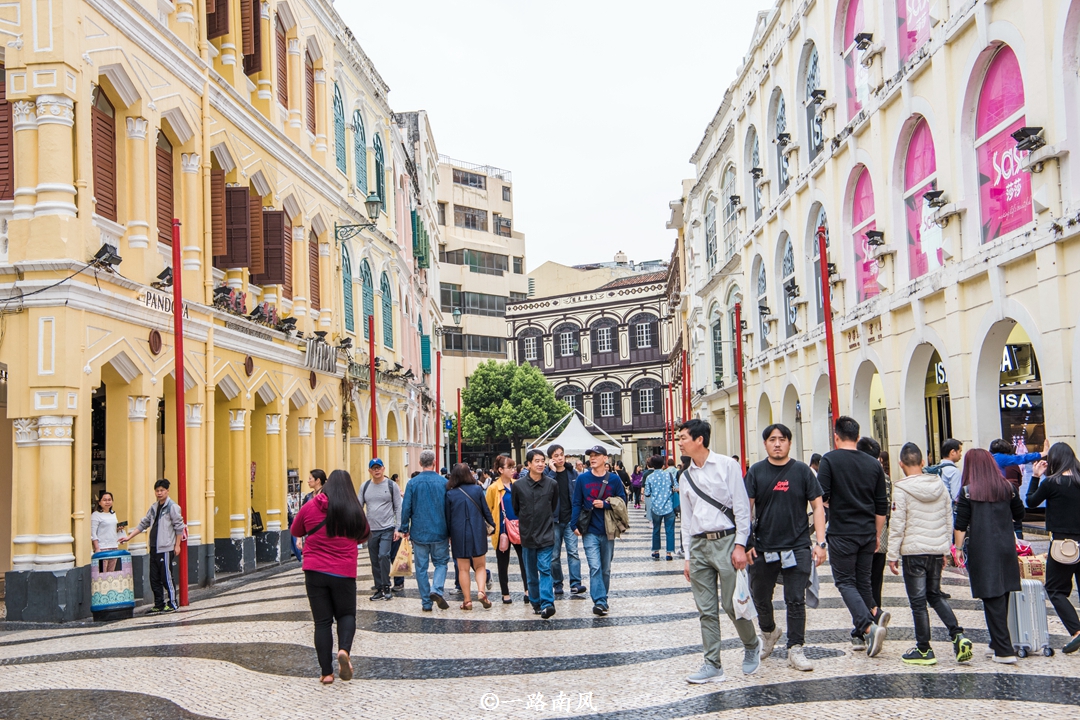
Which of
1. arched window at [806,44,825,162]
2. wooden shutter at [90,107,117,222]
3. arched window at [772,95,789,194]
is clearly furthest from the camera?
arched window at [772,95,789,194]

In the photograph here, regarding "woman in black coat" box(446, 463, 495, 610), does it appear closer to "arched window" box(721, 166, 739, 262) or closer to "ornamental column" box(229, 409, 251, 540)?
"ornamental column" box(229, 409, 251, 540)

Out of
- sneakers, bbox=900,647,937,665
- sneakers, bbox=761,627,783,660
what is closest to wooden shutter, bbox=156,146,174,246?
sneakers, bbox=761,627,783,660

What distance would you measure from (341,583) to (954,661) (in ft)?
15.2

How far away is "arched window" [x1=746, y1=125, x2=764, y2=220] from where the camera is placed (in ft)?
96.3

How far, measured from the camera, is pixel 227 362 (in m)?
17.6

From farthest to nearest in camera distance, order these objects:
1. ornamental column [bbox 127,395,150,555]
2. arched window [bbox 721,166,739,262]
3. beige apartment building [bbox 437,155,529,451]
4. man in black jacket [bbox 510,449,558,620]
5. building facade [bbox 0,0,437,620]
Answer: beige apartment building [bbox 437,155,529,451]
arched window [bbox 721,166,739,262]
ornamental column [bbox 127,395,150,555]
building facade [bbox 0,0,437,620]
man in black jacket [bbox 510,449,558,620]

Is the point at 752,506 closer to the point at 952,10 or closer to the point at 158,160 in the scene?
the point at 952,10

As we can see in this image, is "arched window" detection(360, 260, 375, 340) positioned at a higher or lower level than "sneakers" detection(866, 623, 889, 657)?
higher

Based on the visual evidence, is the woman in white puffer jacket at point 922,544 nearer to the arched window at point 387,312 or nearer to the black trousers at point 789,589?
the black trousers at point 789,589

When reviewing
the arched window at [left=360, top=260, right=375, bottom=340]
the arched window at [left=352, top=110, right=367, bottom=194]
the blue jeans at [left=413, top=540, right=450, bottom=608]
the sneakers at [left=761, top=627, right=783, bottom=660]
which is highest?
the arched window at [left=352, top=110, right=367, bottom=194]

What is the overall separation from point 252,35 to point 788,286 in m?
13.5

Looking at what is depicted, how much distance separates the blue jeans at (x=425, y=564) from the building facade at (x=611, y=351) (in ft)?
183

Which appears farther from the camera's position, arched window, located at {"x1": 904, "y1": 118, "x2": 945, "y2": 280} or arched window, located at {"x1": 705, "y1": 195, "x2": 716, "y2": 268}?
arched window, located at {"x1": 705, "y1": 195, "x2": 716, "y2": 268}

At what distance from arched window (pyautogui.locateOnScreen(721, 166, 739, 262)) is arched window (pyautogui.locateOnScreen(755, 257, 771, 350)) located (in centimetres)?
298
